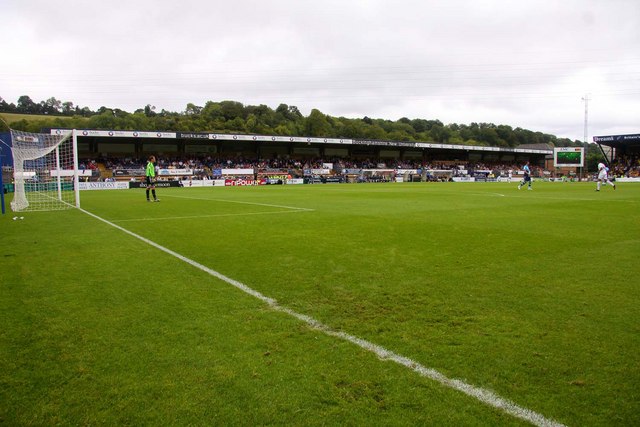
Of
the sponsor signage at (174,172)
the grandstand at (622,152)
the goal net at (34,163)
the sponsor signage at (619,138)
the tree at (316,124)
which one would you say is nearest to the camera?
the goal net at (34,163)

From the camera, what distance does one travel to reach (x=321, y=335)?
415 centimetres

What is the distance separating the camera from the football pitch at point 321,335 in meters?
2.94

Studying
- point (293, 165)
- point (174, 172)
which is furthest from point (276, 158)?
point (174, 172)

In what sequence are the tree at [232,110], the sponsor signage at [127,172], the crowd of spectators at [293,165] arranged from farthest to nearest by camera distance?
1. the tree at [232,110]
2. the crowd of spectators at [293,165]
3. the sponsor signage at [127,172]

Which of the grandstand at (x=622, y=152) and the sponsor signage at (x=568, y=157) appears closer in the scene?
the sponsor signage at (x=568, y=157)

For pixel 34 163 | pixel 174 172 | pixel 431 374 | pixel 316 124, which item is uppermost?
pixel 316 124

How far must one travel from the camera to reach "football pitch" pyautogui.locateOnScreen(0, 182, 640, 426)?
9.64ft

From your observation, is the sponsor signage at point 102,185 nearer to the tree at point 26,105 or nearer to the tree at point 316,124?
the tree at point 316,124

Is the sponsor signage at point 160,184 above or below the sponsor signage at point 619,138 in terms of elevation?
below

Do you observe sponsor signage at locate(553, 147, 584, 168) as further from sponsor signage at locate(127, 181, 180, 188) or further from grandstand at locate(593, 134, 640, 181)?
sponsor signage at locate(127, 181, 180, 188)

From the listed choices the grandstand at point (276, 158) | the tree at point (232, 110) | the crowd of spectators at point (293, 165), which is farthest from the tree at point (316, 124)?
the crowd of spectators at point (293, 165)

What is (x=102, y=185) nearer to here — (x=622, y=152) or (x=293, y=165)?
(x=293, y=165)

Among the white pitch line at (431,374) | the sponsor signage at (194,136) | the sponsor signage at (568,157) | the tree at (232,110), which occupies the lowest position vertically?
the white pitch line at (431,374)

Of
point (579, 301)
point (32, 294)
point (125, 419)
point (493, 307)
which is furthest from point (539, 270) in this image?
point (32, 294)
